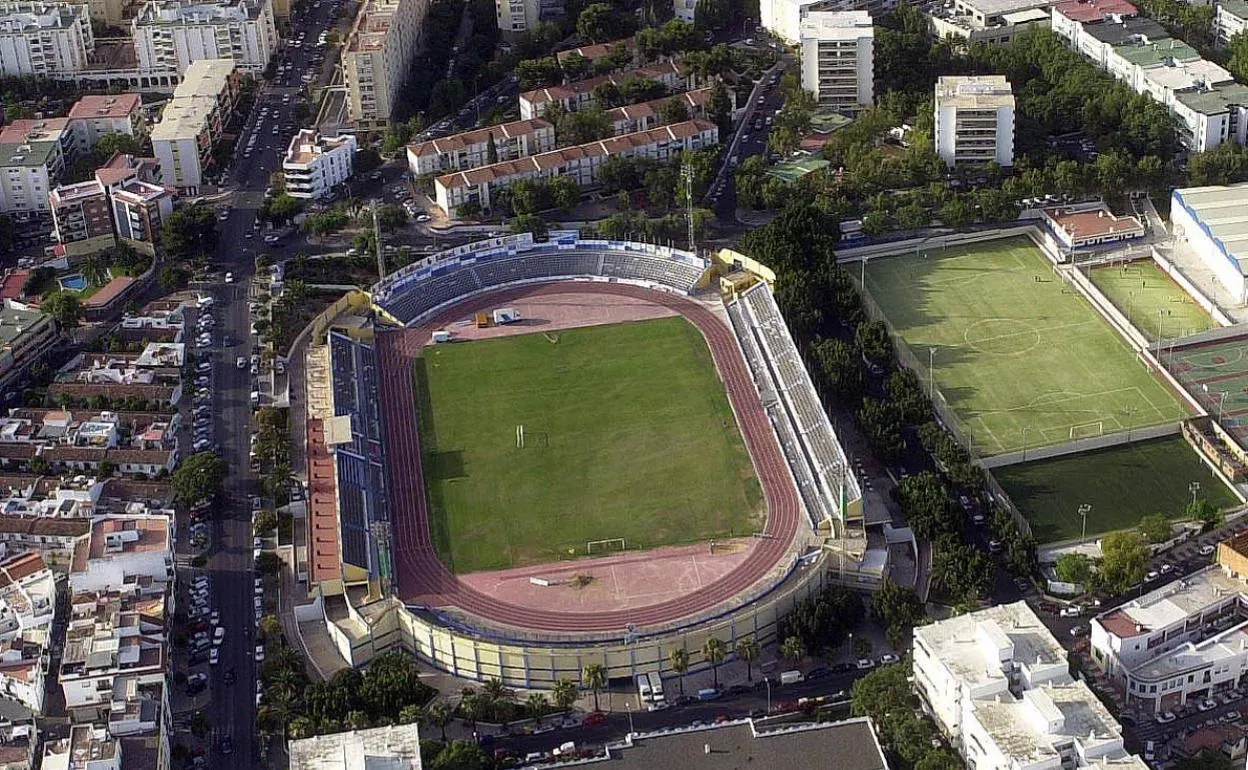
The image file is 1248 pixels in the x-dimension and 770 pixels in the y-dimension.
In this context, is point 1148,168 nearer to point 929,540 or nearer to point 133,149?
point 929,540

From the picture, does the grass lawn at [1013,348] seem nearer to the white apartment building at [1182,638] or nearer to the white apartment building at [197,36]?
the white apartment building at [1182,638]

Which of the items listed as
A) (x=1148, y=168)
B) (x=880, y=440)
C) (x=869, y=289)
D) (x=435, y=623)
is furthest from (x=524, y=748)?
(x=1148, y=168)

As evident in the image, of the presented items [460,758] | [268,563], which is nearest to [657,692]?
[460,758]

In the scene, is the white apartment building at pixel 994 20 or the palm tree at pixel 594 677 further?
the white apartment building at pixel 994 20

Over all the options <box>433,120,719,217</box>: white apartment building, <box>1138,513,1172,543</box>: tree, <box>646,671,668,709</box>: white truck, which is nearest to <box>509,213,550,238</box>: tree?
<box>433,120,719,217</box>: white apartment building

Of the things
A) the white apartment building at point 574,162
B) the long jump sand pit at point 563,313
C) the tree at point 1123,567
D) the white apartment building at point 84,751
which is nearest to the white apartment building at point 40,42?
the white apartment building at point 574,162

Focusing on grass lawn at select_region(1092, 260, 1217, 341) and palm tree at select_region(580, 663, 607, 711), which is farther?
grass lawn at select_region(1092, 260, 1217, 341)

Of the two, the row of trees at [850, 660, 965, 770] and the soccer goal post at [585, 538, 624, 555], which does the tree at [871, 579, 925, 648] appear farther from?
the soccer goal post at [585, 538, 624, 555]
